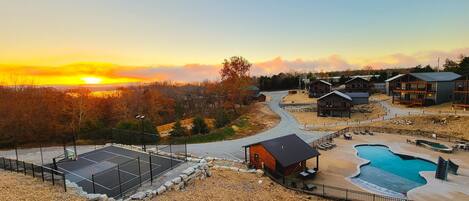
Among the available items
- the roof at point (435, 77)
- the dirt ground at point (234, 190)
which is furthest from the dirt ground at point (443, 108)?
the dirt ground at point (234, 190)

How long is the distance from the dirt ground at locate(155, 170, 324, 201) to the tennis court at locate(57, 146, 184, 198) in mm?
2698

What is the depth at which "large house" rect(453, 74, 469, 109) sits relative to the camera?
138 feet

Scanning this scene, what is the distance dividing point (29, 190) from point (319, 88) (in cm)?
6232

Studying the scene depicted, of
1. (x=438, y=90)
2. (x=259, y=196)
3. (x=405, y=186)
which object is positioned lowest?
(x=405, y=186)

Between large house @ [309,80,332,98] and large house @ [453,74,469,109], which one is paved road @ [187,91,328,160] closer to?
large house @ [309,80,332,98]

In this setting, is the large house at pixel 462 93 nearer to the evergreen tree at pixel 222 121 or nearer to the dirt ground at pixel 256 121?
→ the dirt ground at pixel 256 121

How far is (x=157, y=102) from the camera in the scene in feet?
183

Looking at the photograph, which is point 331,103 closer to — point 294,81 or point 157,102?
point 157,102

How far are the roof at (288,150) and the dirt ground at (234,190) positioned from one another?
88.7 inches

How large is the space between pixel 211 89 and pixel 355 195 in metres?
51.9

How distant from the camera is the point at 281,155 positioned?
2150cm

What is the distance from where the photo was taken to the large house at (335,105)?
154 feet


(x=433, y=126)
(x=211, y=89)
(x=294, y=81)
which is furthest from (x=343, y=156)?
(x=294, y=81)

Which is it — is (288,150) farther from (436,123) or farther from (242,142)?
(436,123)
